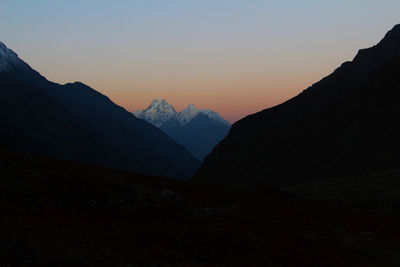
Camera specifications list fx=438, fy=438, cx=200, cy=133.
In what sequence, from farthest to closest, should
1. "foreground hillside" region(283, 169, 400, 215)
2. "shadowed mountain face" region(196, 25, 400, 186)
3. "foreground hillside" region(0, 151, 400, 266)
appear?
1. "shadowed mountain face" region(196, 25, 400, 186)
2. "foreground hillside" region(283, 169, 400, 215)
3. "foreground hillside" region(0, 151, 400, 266)

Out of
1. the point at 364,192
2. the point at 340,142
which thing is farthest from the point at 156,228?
the point at 340,142

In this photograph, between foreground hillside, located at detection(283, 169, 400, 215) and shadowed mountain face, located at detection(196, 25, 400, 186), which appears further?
shadowed mountain face, located at detection(196, 25, 400, 186)

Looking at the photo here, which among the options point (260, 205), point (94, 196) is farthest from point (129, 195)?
point (260, 205)

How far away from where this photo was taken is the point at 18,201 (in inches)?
998

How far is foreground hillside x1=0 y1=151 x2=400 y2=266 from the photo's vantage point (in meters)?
18.6

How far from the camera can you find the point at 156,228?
76.1 ft

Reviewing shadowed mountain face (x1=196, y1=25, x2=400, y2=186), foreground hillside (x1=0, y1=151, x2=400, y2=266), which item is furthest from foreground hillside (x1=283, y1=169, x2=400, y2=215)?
shadowed mountain face (x1=196, y1=25, x2=400, y2=186)

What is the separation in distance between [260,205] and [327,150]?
14207cm

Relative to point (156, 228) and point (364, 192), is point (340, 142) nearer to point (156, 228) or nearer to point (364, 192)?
point (364, 192)

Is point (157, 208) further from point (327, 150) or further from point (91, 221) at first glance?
point (327, 150)

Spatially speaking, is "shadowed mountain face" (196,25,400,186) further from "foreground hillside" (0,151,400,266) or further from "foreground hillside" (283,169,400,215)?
"foreground hillside" (0,151,400,266)

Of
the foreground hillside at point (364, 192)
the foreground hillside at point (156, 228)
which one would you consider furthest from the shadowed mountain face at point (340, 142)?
the foreground hillside at point (156, 228)

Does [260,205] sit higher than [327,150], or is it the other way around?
[327,150]

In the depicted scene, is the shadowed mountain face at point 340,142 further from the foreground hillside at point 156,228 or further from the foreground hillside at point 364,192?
the foreground hillside at point 156,228
